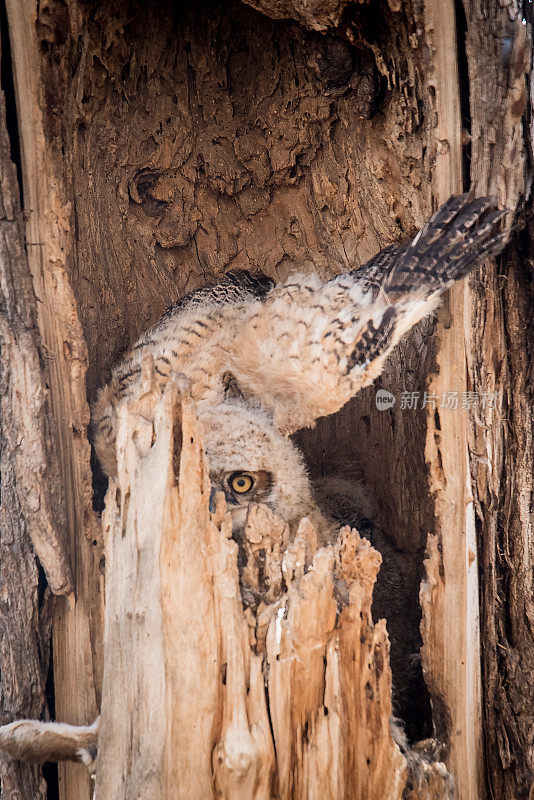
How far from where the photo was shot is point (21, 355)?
1689mm

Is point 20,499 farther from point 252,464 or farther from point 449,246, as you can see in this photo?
point 449,246

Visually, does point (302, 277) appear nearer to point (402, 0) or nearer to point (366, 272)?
point (366, 272)

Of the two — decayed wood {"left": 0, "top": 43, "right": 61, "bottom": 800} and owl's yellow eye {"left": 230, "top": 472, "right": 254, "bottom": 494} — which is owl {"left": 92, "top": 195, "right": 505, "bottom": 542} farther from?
decayed wood {"left": 0, "top": 43, "right": 61, "bottom": 800}

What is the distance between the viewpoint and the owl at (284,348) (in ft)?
5.23

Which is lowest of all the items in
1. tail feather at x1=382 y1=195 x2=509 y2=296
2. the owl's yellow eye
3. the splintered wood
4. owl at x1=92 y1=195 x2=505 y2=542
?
the splintered wood

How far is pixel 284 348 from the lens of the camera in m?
1.77

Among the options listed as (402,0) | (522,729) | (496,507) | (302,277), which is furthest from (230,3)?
(522,729)

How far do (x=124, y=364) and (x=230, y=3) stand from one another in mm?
1087

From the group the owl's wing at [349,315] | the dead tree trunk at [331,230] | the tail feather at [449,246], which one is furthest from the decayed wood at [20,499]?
the tail feather at [449,246]

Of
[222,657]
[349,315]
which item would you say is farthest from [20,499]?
[349,315]

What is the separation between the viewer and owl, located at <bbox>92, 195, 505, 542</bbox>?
1.59m

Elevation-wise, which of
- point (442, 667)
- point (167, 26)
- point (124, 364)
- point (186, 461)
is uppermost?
point (167, 26)

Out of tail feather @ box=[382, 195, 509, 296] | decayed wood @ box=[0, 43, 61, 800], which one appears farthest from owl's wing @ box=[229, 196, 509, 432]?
decayed wood @ box=[0, 43, 61, 800]

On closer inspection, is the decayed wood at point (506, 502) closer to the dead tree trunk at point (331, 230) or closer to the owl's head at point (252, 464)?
the dead tree trunk at point (331, 230)
